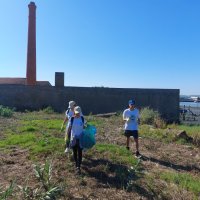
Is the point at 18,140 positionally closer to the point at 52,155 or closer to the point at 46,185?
the point at 52,155

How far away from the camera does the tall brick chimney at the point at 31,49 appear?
123ft

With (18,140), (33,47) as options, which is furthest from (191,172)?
(33,47)

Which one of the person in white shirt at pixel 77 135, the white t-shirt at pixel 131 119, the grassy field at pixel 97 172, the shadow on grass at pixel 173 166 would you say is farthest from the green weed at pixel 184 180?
the white t-shirt at pixel 131 119

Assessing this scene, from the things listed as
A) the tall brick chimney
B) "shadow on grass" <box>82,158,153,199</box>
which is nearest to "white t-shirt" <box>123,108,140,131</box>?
"shadow on grass" <box>82,158,153,199</box>

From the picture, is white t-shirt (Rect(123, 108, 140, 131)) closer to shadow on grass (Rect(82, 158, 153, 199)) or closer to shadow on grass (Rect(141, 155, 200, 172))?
shadow on grass (Rect(141, 155, 200, 172))

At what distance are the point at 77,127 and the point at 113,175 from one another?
52.9 inches

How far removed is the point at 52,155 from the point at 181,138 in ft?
23.5

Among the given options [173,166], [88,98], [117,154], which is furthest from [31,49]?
[173,166]

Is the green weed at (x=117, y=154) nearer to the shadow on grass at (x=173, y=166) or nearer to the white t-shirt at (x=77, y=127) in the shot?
the shadow on grass at (x=173, y=166)

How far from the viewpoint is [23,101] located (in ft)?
109

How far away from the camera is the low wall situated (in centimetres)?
3303

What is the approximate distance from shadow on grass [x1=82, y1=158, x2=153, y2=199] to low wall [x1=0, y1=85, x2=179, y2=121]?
23.2 metres

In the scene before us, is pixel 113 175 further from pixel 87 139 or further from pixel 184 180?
pixel 184 180

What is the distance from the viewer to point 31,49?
3791cm
